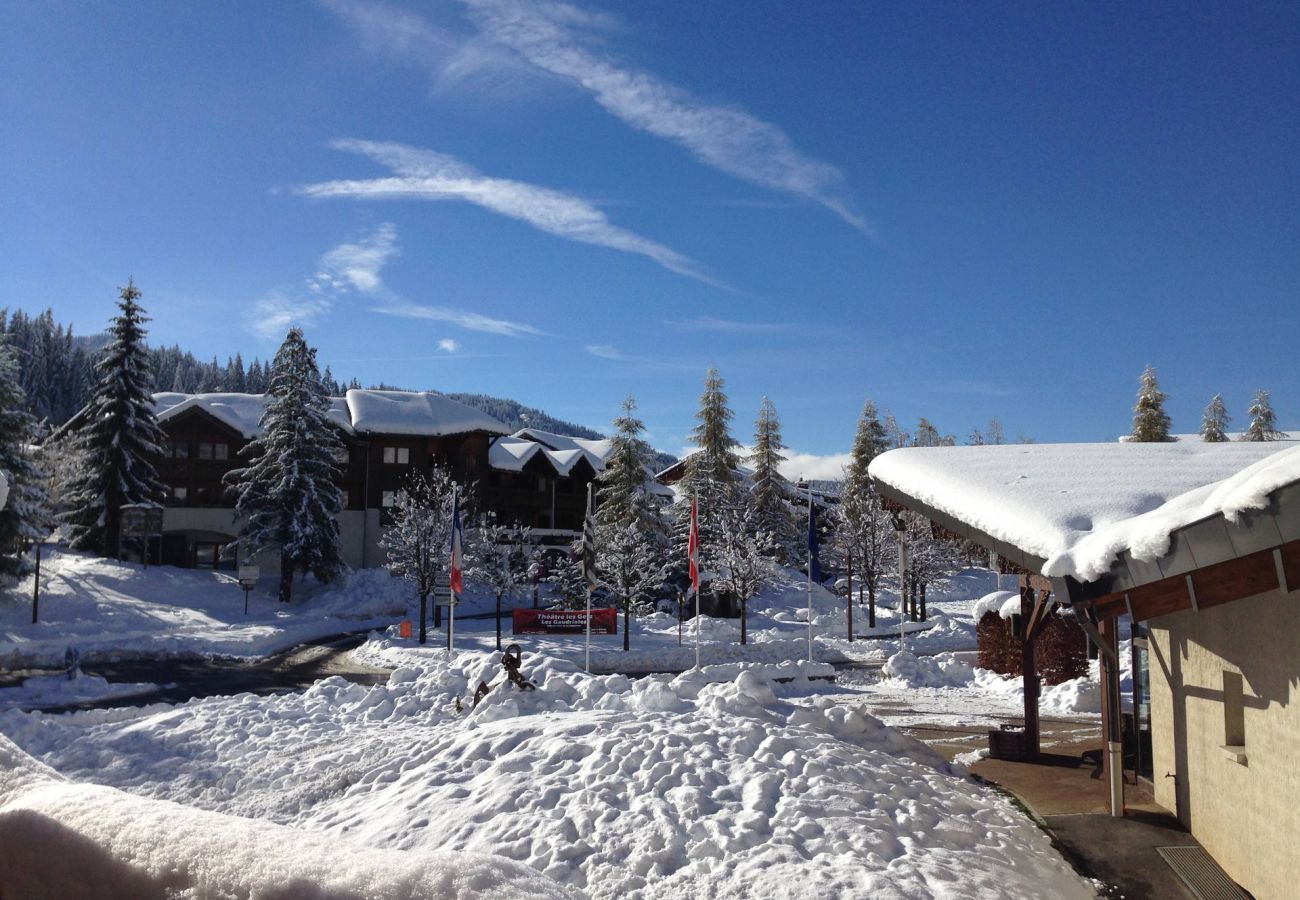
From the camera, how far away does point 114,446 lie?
41.5 metres

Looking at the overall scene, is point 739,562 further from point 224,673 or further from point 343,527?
point 343,527

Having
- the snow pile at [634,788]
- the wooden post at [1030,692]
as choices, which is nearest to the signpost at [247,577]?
the snow pile at [634,788]

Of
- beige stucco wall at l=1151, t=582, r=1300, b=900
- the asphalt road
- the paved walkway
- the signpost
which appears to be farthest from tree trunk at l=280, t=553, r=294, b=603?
beige stucco wall at l=1151, t=582, r=1300, b=900

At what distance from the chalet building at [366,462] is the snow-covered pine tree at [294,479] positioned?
391cm

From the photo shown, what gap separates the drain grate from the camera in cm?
823

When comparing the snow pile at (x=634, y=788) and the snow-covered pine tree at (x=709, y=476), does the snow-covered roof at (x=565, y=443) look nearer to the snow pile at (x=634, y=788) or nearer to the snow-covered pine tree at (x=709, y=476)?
the snow-covered pine tree at (x=709, y=476)

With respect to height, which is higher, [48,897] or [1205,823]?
[48,897]

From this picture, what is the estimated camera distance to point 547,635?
35844mm

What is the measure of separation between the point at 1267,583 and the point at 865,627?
3815cm

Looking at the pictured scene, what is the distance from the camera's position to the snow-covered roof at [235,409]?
4978 cm

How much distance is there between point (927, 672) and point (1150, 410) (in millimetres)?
36373

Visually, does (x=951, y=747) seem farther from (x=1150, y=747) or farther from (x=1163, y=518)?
(x=1163, y=518)

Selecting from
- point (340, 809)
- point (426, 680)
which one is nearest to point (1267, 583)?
point (340, 809)

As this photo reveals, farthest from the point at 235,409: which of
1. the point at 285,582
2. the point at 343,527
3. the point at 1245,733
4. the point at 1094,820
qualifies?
the point at 1245,733
